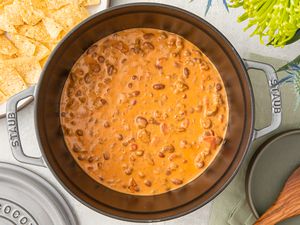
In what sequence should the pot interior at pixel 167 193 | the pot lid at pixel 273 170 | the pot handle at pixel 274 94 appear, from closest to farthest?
the pot handle at pixel 274 94 → the pot interior at pixel 167 193 → the pot lid at pixel 273 170

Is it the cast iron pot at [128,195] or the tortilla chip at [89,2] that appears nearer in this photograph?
the cast iron pot at [128,195]

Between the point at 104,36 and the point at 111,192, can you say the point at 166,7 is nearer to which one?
the point at 104,36

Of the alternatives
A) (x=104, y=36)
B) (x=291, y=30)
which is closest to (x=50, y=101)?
(x=104, y=36)

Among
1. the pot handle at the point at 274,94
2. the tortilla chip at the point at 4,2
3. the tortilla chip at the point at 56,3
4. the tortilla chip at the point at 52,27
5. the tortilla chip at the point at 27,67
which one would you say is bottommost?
the pot handle at the point at 274,94

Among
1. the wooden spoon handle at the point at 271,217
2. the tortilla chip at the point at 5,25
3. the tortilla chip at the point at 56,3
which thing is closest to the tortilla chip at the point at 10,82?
the tortilla chip at the point at 5,25

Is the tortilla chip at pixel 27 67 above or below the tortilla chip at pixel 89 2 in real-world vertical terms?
below

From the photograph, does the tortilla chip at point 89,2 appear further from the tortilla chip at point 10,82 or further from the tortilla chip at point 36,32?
the tortilla chip at point 10,82
